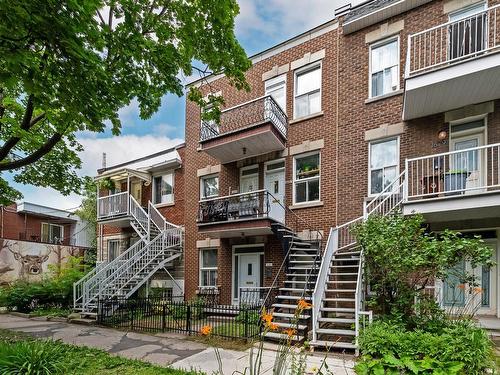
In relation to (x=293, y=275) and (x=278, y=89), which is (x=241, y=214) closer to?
(x=293, y=275)

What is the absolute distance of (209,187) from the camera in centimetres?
1527

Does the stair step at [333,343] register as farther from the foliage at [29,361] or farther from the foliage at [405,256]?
the foliage at [29,361]

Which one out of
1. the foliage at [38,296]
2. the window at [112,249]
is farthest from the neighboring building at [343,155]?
the window at [112,249]

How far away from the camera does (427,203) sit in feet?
28.1

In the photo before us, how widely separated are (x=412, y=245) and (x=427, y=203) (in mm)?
1672

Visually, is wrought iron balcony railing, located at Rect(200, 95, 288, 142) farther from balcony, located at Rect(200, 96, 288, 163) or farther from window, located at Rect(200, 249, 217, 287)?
window, located at Rect(200, 249, 217, 287)

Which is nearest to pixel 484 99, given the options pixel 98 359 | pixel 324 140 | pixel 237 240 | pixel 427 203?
pixel 427 203

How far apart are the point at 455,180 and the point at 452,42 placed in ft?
13.1

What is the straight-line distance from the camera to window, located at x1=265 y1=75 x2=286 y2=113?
1340cm

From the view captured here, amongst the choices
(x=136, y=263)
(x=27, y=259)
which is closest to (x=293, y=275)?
(x=136, y=263)

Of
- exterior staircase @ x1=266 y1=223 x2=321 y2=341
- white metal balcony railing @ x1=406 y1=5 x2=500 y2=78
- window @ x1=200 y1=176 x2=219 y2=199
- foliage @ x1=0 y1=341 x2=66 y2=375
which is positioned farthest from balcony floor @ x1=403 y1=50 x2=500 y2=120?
foliage @ x1=0 y1=341 x2=66 y2=375

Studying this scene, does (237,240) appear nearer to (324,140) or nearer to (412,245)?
(324,140)

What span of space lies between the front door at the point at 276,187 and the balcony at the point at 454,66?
4873 millimetres

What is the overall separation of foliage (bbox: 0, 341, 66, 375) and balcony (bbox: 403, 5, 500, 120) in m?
10.3
